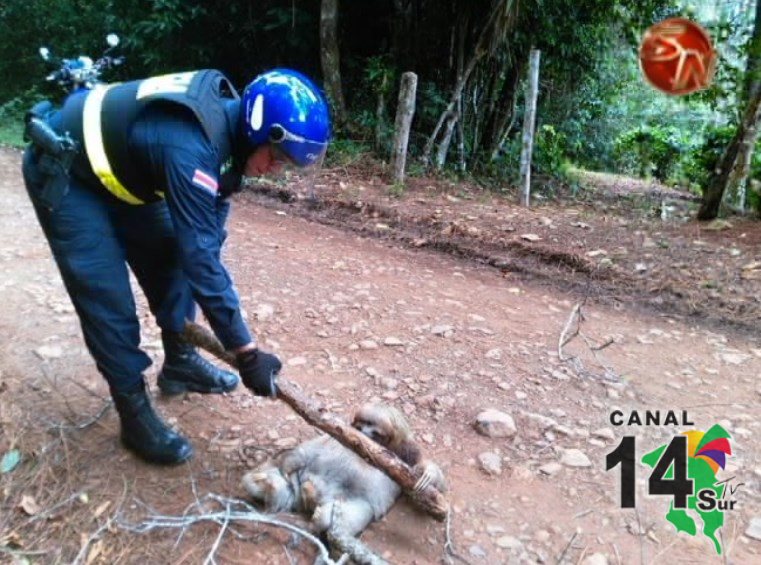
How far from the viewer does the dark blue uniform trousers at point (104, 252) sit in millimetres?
2371

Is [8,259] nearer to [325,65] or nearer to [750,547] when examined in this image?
[750,547]

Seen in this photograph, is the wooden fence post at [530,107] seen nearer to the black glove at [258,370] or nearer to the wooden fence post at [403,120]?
the wooden fence post at [403,120]

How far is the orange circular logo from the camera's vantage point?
3.80 metres

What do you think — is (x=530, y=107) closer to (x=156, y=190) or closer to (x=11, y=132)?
(x=156, y=190)

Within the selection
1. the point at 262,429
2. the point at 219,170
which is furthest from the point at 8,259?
the point at 219,170

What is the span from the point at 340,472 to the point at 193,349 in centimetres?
115

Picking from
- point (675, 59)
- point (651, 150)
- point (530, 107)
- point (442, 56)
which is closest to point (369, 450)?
point (675, 59)

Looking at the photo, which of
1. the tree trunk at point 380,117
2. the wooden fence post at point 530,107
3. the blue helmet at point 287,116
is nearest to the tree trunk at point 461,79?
the tree trunk at point 380,117

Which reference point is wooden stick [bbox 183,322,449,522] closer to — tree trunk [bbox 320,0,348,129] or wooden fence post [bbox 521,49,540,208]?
wooden fence post [bbox 521,49,540,208]

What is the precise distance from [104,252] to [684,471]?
278 cm

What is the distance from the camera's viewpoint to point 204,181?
208 cm

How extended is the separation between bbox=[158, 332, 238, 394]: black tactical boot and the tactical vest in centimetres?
94

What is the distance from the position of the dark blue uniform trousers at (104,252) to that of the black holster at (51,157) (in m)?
0.03

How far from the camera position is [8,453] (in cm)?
267
